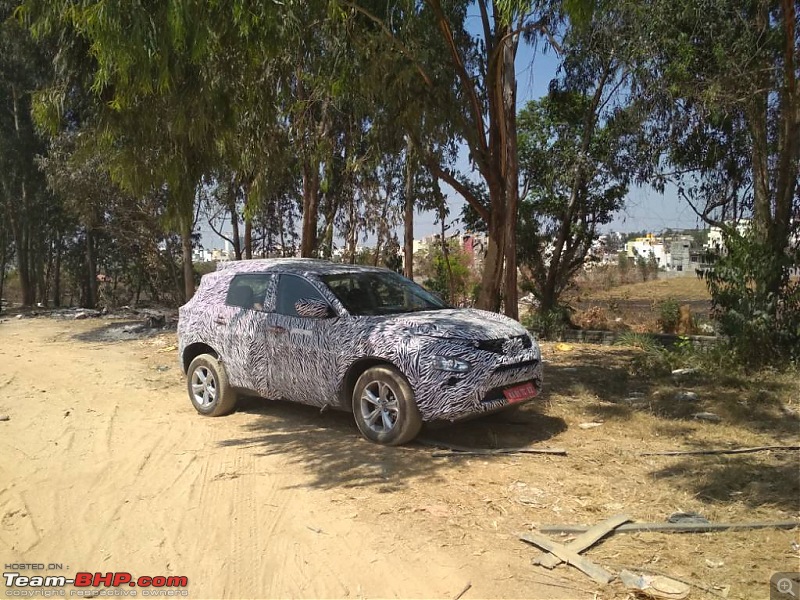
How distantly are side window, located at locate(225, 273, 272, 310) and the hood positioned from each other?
5.94ft

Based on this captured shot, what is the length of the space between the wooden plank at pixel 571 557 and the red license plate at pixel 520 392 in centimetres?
200

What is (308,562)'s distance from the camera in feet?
12.9

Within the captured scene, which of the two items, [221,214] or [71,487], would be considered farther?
[221,214]

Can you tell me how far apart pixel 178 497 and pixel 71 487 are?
1007 mm

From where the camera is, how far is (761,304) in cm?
911

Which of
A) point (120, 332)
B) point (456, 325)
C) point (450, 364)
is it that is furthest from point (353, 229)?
point (450, 364)

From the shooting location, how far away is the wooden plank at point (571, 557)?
3652 millimetres

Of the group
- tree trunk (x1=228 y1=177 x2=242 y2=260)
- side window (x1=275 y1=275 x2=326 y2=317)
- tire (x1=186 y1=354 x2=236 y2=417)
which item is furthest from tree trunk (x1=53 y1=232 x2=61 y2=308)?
side window (x1=275 y1=275 x2=326 y2=317)

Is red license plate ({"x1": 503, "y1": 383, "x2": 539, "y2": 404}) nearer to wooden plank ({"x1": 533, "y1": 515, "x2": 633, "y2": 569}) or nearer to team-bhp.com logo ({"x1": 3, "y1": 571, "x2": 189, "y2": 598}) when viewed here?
wooden plank ({"x1": 533, "y1": 515, "x2": 633, "y2": 569})

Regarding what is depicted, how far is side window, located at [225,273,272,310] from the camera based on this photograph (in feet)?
24.7

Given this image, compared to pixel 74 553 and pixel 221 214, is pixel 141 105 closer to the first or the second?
pixel 74 553

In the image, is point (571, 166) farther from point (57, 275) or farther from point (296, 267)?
point (57, 275)

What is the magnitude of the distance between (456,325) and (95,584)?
142 inches

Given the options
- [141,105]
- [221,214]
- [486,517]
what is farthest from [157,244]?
[486,517]
